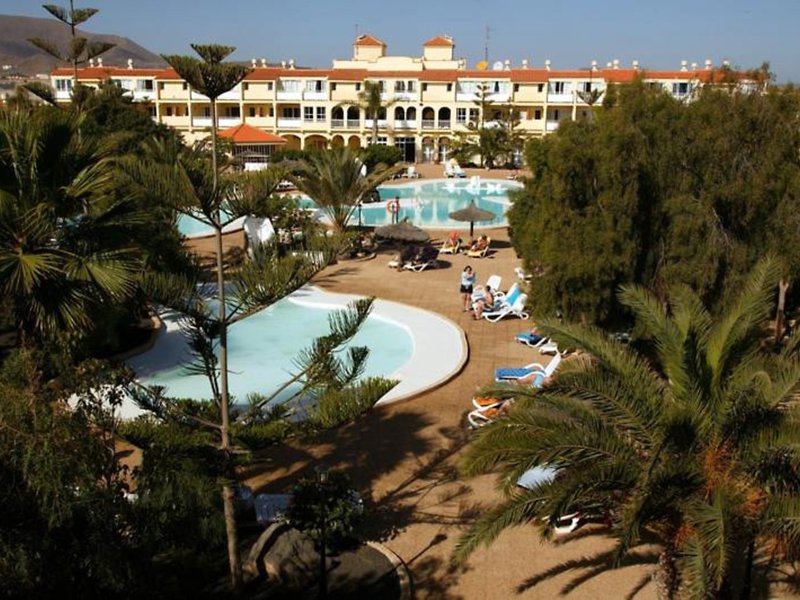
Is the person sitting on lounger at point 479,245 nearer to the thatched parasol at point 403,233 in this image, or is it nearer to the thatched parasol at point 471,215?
the thatched parasol at point 471,215

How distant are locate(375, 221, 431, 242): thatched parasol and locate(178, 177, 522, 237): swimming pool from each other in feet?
26.2

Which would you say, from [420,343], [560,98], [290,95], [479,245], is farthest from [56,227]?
[560,98]

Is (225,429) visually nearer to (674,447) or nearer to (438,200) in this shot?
(674,447)

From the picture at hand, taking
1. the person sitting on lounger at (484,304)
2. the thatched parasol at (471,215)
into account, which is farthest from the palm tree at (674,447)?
the thatched parasol at (471,215)

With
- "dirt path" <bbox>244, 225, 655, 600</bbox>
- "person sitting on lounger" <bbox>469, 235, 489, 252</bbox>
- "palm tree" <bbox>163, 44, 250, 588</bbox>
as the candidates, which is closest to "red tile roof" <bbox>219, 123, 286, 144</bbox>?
"person sitting on lounger" <bbox>469, 235, 489, 252</bbox>

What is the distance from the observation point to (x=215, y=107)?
21.4 ft

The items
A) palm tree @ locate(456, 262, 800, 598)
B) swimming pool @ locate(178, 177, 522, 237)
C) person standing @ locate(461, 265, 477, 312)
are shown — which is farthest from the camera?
swimming pool @ locate(178, 177, 522, 237)

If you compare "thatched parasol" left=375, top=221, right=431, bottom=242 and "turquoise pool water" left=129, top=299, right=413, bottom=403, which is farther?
"thatched parasol" left=375, top=221, right=431, bottom=242

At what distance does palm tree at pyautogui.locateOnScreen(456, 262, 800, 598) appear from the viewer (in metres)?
6.02

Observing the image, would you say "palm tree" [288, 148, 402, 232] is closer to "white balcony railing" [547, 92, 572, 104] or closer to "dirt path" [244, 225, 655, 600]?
"dirt path" [244, 225, 655, 600]

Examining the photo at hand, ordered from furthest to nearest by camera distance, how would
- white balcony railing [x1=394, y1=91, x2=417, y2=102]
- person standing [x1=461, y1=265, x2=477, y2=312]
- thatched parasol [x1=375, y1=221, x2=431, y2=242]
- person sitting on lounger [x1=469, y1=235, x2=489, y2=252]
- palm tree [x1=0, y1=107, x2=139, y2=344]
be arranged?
white balcony railing [x1=394, y1=91, x2=417, y2=102] → person sitting on lounger [x1=469, y1=235, x2=489, y2=252] → thatched parasol [x1=375, y1=221, x2=431, y2=242] → person standing [x1=461, y1=265, x2=477, y2=312] → palm tree [x1=0, y1=107, x2=139, y2=344]

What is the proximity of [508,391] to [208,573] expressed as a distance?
135 inches

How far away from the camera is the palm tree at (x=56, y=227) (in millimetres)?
6332

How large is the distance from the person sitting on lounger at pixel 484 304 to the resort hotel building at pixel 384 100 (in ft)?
129
